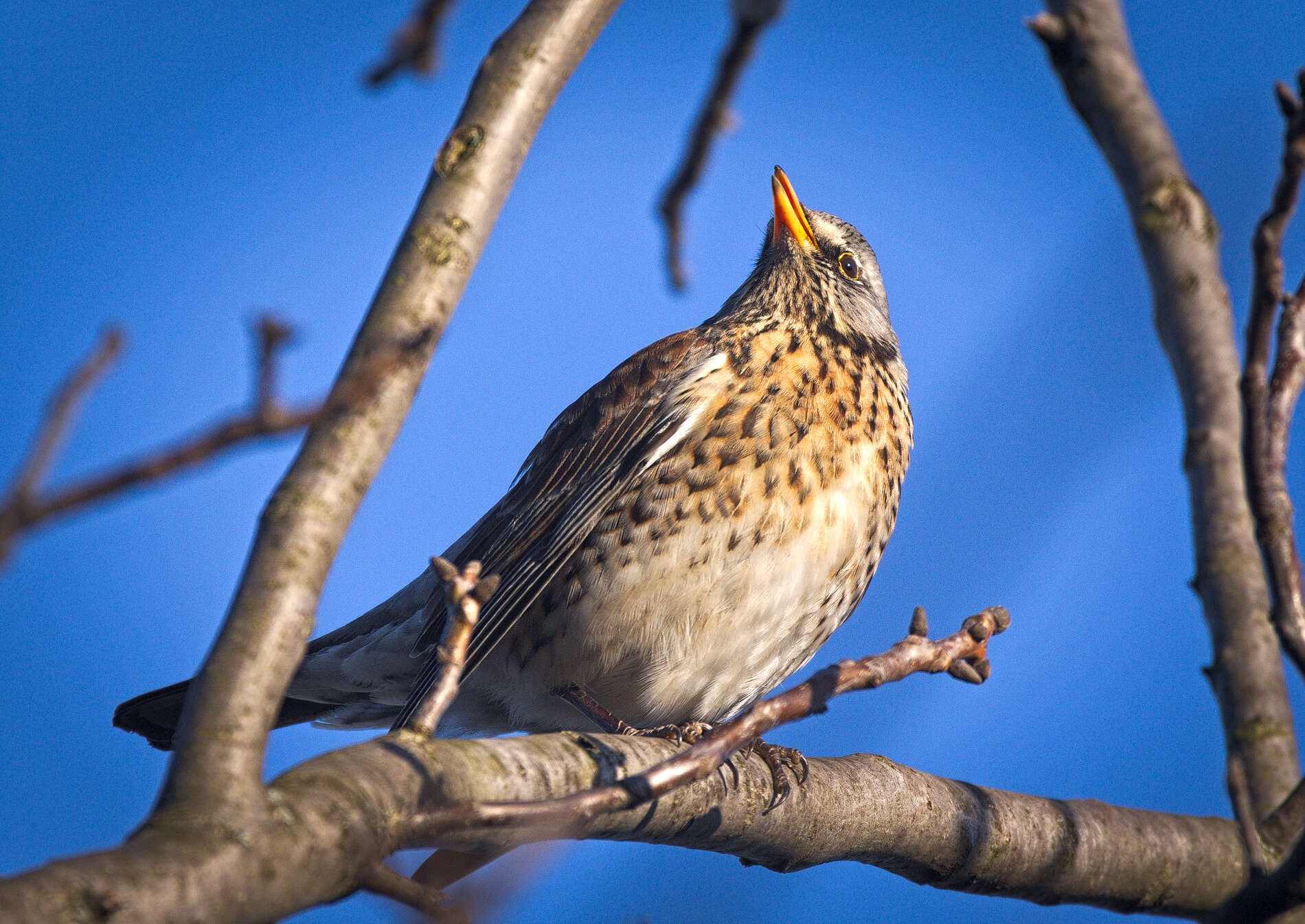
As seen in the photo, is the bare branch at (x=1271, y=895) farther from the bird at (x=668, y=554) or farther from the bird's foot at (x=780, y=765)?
the bird at (x=668, y=554)

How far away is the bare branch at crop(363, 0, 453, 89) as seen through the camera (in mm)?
2156

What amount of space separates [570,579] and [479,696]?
65 centimetres

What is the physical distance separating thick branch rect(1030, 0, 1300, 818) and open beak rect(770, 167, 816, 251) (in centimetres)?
314

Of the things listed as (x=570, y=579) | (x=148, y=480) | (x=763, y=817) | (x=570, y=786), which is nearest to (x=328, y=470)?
(x=148, y=480)

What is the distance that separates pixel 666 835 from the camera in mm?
2857

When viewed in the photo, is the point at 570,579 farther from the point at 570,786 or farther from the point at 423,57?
the point at 423,57

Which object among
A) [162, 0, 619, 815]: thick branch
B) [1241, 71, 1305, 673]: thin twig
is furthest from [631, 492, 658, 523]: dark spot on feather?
[1241, 71, 1305, 673]: thin twig

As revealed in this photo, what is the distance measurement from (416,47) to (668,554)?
201cm

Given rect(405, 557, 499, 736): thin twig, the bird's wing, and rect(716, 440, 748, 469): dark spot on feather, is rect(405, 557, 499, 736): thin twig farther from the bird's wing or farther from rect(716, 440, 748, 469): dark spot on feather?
rect(716, 440, 748, 469): dark spot on feather

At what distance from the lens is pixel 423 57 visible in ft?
7.27

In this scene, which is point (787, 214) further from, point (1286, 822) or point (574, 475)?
point (1286, 822)

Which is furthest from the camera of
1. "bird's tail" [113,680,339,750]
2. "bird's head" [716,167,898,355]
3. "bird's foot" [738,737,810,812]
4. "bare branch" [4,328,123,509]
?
"bird's head" [716,167,898,355]

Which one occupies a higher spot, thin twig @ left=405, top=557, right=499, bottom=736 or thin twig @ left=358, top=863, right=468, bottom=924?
thin twig @ left=405, top=557, right=499, bottom=736

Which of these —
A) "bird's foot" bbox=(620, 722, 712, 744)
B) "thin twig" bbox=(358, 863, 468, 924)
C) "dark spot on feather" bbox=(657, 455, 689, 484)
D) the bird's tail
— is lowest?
"thin twig" bbox=(358, 863, 468, 924)
